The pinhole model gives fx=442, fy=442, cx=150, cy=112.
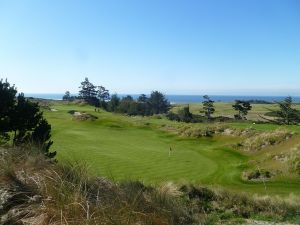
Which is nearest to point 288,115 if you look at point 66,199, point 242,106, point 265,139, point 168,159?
point 242,106

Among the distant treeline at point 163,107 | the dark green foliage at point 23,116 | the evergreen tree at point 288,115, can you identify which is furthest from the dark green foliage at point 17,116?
the evergreen tree at point 288,115

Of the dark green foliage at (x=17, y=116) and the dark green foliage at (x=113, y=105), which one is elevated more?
the dark green foliage at (x=17, y=116)

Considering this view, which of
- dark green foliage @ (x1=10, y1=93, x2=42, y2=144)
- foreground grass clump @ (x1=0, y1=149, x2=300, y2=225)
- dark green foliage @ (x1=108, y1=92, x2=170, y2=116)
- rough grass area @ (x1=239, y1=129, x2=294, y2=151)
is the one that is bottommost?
dark green foliage @ (x1=108, y1=92, x2=170, y2=116)

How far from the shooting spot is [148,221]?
146 inches

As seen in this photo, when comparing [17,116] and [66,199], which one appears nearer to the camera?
[66,199]

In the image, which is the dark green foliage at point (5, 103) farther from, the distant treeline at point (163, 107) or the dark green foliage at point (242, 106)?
the dark green foliage at point (242, 106)

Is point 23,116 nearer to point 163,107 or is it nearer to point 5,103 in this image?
point 5,103

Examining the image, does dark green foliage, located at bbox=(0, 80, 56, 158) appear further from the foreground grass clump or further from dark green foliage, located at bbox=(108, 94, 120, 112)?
dark green foliage, located at bbox=(108, 94, 120, 112)

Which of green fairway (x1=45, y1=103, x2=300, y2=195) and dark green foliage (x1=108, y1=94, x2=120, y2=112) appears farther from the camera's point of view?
dark green foliage (x1=108, y1=94, x2=120, y2=112)

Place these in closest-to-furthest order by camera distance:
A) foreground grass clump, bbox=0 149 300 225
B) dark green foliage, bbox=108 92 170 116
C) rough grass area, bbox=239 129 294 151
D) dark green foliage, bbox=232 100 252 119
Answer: foreground grass clump, bbox=0 149 300 225 → rough grass area, bbox=239 129 294 151 → dark green foliage, bbox=232 100 252 119 → dark green foliage, bbox=108 92 170 116

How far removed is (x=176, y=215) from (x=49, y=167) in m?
1.54

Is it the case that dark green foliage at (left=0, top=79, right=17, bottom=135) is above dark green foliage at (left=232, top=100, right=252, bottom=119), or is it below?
above

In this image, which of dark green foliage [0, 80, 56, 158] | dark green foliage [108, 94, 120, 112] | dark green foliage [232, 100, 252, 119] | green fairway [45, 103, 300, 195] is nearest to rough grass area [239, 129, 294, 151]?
green fairway [45, 103, 300, 195]

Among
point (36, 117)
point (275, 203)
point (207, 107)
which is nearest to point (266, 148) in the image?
point (36, 117)
